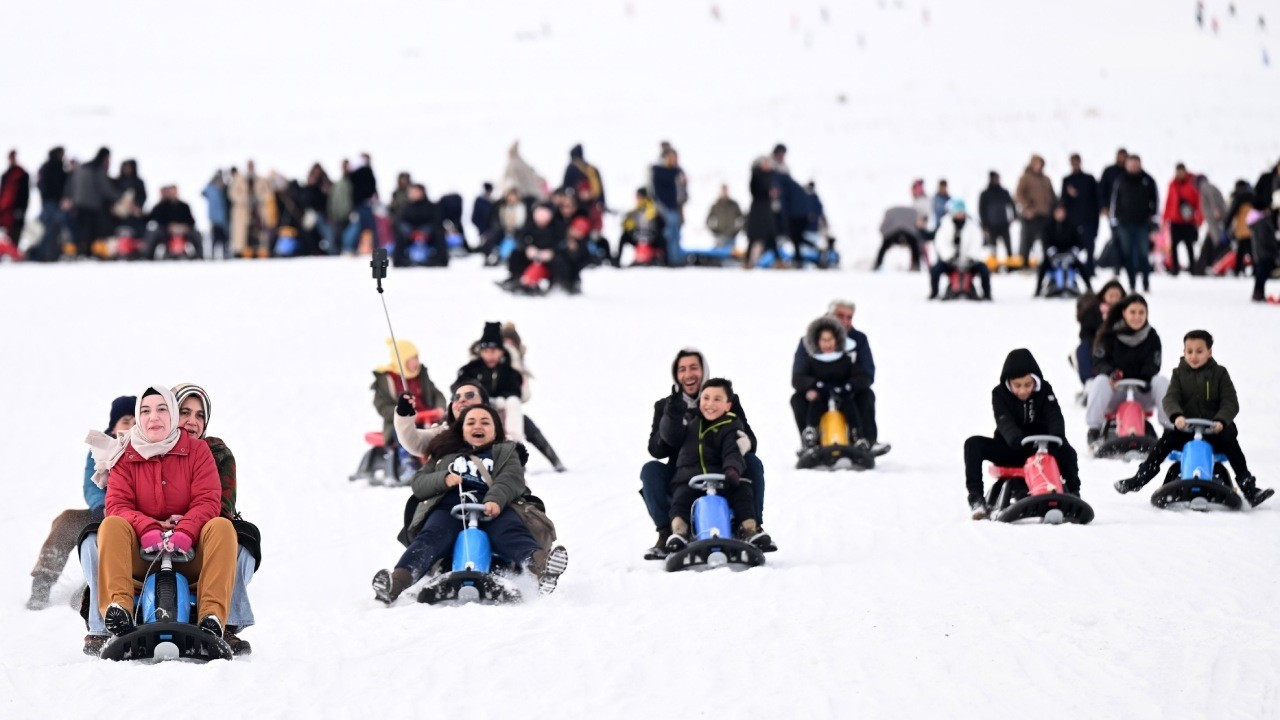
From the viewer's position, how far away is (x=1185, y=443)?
11062mm

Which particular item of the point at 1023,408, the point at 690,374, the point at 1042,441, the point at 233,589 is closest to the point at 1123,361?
the point at 1023,408

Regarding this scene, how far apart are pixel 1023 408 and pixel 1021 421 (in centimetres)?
8

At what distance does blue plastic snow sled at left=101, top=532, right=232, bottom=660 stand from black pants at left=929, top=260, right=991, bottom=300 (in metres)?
17.1

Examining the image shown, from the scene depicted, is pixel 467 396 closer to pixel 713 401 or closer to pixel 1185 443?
pixel 713 401

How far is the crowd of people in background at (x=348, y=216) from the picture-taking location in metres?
26.6

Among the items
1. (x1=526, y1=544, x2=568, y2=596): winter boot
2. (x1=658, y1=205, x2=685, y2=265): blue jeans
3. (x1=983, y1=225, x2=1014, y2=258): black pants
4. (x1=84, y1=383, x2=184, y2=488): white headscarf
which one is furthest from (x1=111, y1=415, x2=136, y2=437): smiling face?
(x1=983, y1=225, x2=1014, y2=258): black pants

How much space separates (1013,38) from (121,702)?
6603 cm

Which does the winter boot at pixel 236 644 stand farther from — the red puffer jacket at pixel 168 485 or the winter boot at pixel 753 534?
the winter boot at pixel 753 534

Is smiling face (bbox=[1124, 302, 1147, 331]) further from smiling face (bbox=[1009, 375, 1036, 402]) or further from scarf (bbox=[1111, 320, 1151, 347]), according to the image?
smiling face (bbox=[1009, 375, 1036, 402])

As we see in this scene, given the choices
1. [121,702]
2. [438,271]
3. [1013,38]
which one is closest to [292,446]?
[121,702]

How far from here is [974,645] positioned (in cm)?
711

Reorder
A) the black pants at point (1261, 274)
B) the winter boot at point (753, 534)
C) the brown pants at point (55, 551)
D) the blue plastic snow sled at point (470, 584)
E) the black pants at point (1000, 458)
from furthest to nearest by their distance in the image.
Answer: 1. the black pants at point (1261, 274)
2. the black pants at point (1000, 458)
3. the winter boot at point (753, 534)
4. the brown pants at point (55, 551)
5. the blue plastic snow sled at point (470, 584)

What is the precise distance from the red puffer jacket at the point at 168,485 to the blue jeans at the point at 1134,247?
17.0 m

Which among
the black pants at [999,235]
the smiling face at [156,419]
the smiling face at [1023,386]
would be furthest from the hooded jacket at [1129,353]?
the black pants at [999,235]
